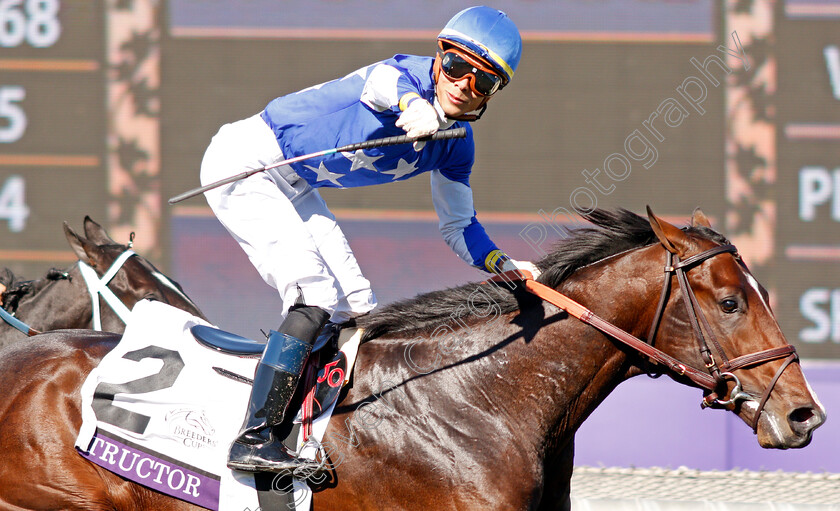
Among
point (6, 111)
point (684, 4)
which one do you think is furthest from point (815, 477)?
point (6, 111)

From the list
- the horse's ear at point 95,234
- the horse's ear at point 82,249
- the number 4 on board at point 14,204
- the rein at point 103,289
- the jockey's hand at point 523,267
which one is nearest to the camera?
the jockey's hand at point 523,267

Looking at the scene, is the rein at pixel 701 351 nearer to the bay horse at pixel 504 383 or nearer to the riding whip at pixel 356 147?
the bay horse at pixel 504 383

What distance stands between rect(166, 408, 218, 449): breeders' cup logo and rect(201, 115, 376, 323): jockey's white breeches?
1.10ft

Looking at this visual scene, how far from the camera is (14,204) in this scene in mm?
5246

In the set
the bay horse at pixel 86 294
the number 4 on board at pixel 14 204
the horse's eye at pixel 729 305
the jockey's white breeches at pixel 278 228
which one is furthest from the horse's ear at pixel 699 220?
the number 4 on board at pixel 14 204

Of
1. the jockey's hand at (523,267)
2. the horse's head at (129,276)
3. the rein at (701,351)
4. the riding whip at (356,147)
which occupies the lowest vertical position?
the horse's head at (129,276)

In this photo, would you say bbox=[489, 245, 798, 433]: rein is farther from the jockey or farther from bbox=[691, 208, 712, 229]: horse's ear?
the jockey

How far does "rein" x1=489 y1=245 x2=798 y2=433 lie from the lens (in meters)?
2.06

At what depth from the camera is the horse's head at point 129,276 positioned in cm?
352

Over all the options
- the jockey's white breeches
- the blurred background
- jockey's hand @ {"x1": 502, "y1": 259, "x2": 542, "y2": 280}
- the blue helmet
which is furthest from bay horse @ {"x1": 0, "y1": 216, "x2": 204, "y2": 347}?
the blue helmet

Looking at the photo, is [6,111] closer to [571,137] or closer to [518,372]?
[571,137]

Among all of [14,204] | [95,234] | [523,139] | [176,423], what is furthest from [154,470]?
[14,204]

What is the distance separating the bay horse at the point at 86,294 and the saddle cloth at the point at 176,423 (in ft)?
3.78

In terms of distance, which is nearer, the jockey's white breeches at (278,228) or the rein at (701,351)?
the rein at (701,351)
